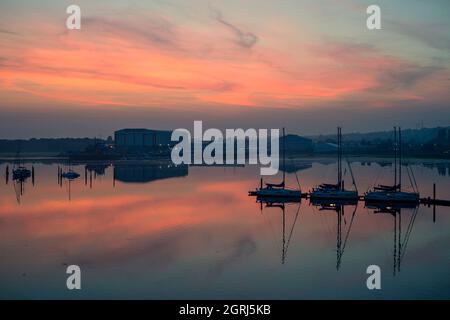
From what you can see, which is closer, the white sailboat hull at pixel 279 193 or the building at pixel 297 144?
the white sailboat hull at pixel 279 193

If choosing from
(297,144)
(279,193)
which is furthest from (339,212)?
A: (297,144)

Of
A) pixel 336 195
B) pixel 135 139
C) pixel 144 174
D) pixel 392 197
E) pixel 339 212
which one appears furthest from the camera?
pixel 135 139

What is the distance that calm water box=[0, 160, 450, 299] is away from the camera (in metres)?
11.4

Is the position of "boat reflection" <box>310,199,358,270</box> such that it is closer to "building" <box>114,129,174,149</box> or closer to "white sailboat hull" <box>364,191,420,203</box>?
"white sailboat hull" <box>364,191,420,203</box>

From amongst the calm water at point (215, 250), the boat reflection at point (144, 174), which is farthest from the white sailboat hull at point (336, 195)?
the boat reflection at point (144, 174)

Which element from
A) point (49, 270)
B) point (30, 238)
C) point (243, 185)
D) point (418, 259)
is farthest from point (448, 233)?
point (243, 185)

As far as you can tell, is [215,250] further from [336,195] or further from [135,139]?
[135,139]

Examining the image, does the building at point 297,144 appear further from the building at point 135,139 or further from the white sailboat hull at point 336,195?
the white sailboat hull at point 336,195

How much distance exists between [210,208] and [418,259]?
494 inches

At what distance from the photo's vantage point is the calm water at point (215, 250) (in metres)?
11.4

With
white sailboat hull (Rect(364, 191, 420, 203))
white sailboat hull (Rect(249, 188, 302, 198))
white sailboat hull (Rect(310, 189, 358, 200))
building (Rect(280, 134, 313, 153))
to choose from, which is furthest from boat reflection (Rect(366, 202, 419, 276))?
building (Rect(280, 134, 313, 153))

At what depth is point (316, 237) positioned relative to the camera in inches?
687

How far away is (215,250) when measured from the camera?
1522 cm
